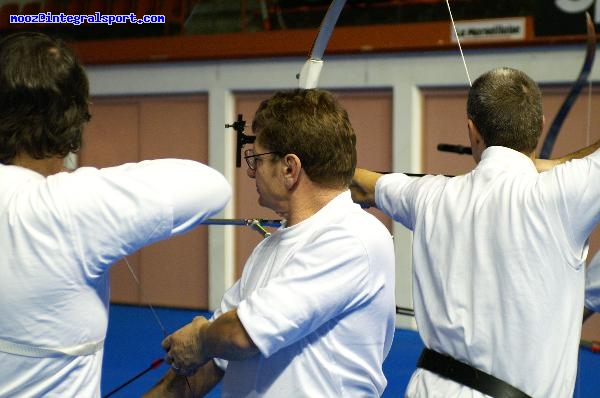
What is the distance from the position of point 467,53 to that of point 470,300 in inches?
197

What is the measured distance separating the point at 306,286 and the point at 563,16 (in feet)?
17.5

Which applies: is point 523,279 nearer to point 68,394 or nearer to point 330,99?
point 330,99

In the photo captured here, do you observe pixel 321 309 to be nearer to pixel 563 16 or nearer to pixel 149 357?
pixel 149 357

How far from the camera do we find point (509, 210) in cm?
164

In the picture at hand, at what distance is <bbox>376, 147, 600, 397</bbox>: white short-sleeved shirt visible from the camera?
1590 mm

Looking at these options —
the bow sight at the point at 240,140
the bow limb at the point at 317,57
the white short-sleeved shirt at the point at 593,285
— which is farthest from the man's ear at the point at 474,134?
the bow limb at the point at 317,57

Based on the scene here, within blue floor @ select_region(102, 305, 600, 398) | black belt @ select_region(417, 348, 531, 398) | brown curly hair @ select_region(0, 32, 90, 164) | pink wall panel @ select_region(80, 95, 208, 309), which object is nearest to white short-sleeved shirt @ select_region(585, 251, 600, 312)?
black belt @ select_region(417, 348, 531, 398)

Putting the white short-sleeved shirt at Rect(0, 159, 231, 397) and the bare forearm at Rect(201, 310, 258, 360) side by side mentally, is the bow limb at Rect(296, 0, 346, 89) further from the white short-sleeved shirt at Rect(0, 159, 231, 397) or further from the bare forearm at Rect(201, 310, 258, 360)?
the white short-sleeved shirt at Rect(0, 159, 231, 397)

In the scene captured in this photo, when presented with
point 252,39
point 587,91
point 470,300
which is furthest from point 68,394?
point 252,39

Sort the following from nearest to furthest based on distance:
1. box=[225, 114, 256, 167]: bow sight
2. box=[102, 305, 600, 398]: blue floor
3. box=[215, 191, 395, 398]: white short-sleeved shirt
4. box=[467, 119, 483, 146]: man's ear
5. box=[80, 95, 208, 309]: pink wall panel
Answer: box=[215, 191, 395, 398]: white short-sleeved shirt
box=[225, 114, 256, 167]: bow sight
box=[467, 119, 483, 146]: man's ear
box=[102, 305, 600, 398]: blue floor
box=[80, 95, 208, 309]: pink wall panel

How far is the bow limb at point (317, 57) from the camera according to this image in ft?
8.04

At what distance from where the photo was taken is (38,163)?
43.6 inches

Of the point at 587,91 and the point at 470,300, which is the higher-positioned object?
the point at 587,91

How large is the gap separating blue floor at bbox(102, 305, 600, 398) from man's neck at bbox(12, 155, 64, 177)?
131 inches
